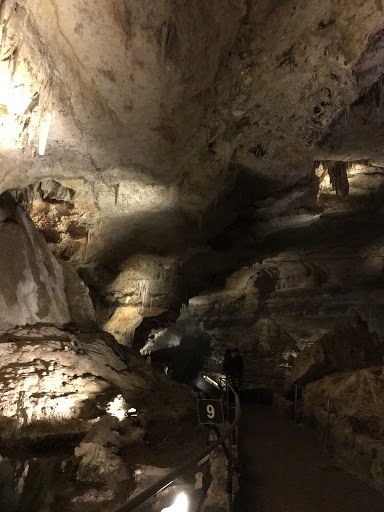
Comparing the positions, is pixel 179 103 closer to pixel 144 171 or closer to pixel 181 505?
pixel 144 171

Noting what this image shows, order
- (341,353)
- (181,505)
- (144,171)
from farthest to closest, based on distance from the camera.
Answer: (144,171), (341,353), (181,505)

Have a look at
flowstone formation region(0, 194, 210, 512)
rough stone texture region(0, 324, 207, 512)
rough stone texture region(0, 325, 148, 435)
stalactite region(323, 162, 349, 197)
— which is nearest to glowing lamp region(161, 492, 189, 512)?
flowstone formation region(0, 194, 210, 512)

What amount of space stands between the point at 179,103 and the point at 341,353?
7.13m

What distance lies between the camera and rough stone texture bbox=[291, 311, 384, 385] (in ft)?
30.3

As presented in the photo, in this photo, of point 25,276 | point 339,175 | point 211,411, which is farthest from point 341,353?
point 25,276

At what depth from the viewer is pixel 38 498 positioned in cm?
456

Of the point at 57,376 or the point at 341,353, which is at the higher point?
the point at 57,376

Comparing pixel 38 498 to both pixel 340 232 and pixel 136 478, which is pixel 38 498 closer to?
pixel 136 478

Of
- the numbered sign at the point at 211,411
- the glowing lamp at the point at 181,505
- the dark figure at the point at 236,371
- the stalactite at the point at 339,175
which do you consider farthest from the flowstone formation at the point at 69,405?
the stalactite at the point at 339,175

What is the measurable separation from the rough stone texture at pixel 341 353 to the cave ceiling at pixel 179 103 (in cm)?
499

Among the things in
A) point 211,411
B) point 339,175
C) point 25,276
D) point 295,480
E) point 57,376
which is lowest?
point 295,480

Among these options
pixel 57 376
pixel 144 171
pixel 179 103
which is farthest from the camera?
pixel 144 171

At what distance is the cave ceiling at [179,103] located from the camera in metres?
6.29

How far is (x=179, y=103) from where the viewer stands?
7.86 metres
